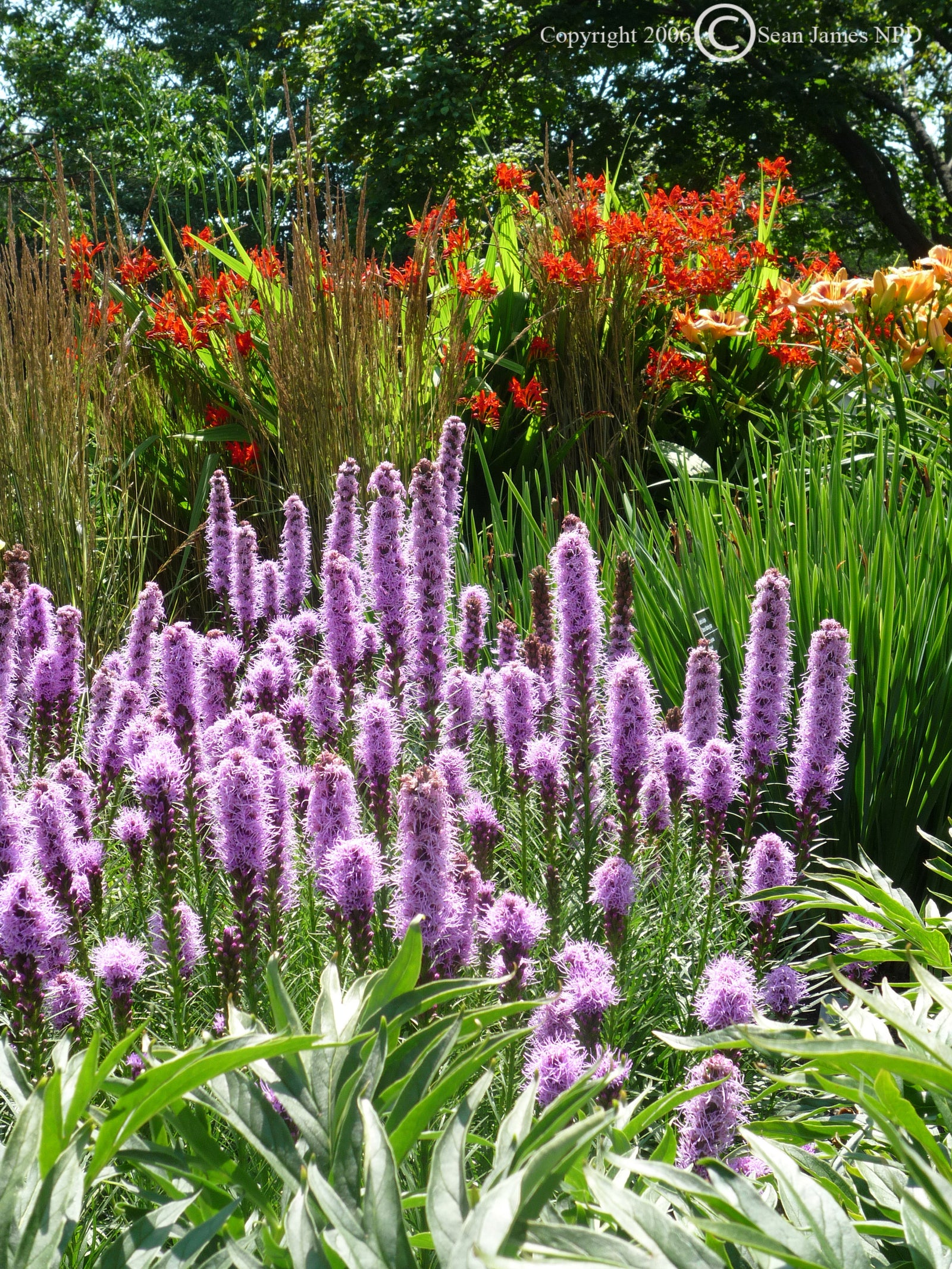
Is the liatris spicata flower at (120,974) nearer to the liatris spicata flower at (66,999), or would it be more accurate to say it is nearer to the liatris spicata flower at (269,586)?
the liatris spicata flower at (66,999)

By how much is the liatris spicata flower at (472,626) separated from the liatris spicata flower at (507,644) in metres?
0.06

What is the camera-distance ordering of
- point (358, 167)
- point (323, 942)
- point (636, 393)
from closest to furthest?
point (323, 942) < point (636, 393) < point (358, 167)

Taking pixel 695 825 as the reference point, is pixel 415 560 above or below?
above

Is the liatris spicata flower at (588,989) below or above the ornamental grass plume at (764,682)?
below

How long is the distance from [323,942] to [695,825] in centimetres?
97

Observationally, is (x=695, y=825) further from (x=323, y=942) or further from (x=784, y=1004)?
(x=323, y=942)

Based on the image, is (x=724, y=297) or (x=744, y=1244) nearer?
(x=744, y=1244)

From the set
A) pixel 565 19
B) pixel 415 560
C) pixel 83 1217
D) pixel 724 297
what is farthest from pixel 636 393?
pixel 565 19

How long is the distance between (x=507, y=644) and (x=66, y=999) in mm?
1717

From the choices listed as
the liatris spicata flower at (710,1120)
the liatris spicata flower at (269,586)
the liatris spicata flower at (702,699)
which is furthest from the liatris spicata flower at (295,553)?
the liatris spicata flower at (710,1120)

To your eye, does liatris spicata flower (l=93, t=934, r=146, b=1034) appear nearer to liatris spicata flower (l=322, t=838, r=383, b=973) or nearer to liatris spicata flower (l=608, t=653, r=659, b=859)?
liatris spicata flower (l=322, t=838, r=383, b=973)

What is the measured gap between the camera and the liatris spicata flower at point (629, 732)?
7.36 ft

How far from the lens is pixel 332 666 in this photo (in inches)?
114

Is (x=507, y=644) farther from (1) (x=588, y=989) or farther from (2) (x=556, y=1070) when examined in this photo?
(2) (x=556, y=1070)
